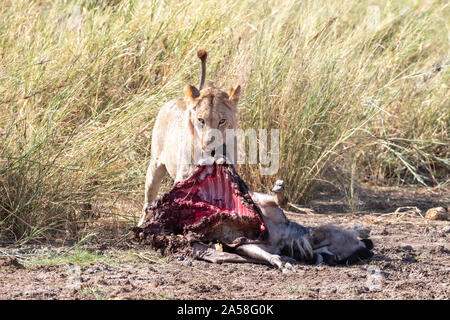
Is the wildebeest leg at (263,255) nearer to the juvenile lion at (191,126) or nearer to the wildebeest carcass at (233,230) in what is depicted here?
the wildebeest carcass at (233,230)

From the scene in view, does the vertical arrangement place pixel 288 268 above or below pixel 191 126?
below

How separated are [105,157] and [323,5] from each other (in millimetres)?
3108

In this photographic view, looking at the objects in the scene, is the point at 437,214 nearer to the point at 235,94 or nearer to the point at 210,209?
the point at 235,94

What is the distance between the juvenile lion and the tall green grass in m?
0.25

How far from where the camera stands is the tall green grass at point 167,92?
15.4 ft

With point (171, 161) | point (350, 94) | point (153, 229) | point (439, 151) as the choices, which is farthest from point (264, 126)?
point (439, 151)

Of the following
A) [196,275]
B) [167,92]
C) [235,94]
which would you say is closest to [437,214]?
[235,94]

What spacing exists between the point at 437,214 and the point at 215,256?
226 centimetres

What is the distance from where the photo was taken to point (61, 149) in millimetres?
4551

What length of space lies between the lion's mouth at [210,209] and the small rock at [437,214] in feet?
6.40

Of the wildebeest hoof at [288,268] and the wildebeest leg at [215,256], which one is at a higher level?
the wildebeest leg at [215,256]

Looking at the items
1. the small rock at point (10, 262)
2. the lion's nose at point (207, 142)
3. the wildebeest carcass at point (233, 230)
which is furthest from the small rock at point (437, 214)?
the small rock at point (10, 262)

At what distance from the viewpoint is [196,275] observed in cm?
392

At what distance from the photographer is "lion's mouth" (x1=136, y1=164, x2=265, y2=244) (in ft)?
14.1
